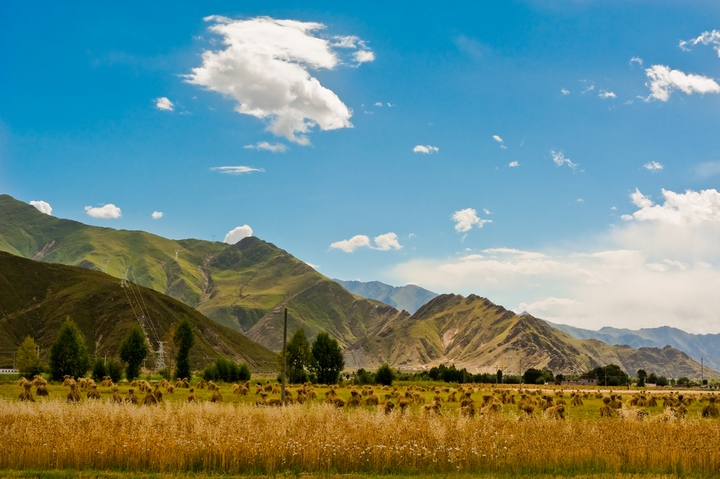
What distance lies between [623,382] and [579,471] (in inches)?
7088

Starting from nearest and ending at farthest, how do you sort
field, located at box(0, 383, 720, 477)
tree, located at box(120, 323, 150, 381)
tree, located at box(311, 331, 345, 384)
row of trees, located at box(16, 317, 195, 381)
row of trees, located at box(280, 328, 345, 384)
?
field, located at box(0, 383, 720, 477) < row of trees, located at box(16, 317, 195, 381) < tree, located at box(120, 323, 150, 381) < row of trees, located at box(280, 328, 345, 384) < tree, located at box(311, 331, 345, 384)

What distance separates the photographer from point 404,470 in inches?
851

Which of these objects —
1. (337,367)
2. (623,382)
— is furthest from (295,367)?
(623,382)

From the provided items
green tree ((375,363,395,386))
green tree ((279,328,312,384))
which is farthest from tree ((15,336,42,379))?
green tree ((375,363,395,386))

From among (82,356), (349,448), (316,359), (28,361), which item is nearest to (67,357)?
(82,356)

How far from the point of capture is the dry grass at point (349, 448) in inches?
846

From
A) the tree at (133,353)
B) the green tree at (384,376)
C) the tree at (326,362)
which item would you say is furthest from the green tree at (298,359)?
the tree at (133,353)

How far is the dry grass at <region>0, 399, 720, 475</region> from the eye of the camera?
21.5 m

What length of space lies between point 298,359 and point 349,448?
336 ft

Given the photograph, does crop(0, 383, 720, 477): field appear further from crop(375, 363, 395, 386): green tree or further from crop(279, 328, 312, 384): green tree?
crop(279, 328, 312, 384): green tree

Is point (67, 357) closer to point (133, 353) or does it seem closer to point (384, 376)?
point (133, 353)

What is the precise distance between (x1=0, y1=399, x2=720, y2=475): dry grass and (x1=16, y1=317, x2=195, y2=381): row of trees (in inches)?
3363

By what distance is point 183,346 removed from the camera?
129m

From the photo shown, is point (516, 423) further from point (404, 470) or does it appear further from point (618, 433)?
point (404, 470)
